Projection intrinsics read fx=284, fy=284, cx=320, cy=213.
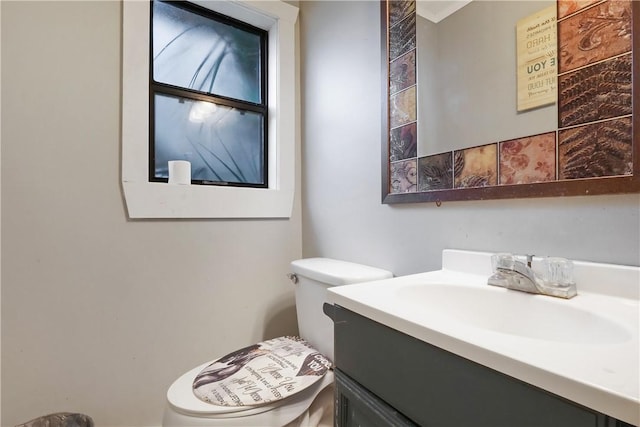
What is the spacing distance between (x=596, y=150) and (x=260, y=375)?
39.5 inches

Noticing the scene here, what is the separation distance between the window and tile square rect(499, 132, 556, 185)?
110cm

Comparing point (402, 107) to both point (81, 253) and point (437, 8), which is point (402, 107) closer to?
point (437, 8)

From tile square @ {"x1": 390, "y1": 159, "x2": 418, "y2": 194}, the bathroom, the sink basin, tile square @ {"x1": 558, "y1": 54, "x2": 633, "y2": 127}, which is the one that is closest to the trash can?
the bathroom

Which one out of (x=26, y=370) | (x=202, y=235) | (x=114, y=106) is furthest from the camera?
(x=202, y=235)

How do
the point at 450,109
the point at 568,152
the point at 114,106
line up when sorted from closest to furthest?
the point at 568,152, the point at 450,109, the point at 114,106

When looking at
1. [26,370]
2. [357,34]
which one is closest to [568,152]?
[357,34]

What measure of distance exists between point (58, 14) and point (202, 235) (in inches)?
36.3

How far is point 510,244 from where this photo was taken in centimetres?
70

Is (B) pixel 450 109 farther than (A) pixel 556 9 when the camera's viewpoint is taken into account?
Yes

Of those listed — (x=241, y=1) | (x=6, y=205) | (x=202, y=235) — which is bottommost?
A: (x=202, y=235)

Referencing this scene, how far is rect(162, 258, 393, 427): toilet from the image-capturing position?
741mm

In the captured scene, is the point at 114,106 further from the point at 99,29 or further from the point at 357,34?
the point at 357,34

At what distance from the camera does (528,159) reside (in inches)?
26.5

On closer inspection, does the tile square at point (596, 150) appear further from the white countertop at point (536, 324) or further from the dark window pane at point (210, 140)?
the dark window pane at point (210, 140)
